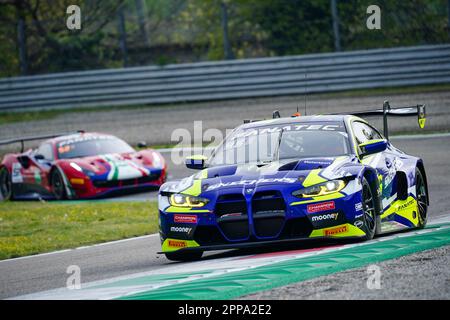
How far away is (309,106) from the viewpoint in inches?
874

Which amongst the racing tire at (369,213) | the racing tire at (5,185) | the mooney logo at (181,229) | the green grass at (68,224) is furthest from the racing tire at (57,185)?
the racing tire at (369,213)

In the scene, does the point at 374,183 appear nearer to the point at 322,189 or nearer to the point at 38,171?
the point at 322,189

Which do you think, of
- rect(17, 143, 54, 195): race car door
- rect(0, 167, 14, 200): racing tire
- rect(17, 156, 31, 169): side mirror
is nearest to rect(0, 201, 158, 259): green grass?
rect(17, 143, 54, 195): race car door

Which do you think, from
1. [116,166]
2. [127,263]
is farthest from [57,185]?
[127,263]

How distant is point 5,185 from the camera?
61.2ft

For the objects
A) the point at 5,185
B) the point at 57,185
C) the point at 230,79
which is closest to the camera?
the point at 57,185

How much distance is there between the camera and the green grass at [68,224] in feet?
37.7

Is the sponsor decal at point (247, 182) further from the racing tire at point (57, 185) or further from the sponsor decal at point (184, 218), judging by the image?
the racing tire at point (57, 185)

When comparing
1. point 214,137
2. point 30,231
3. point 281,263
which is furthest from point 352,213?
point 214,137

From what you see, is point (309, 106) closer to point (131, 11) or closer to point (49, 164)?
point (49, 164)

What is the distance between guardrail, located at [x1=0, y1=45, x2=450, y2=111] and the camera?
22.7 metres

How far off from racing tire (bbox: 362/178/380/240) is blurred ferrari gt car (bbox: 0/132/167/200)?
8553 mm

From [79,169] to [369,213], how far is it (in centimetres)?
932

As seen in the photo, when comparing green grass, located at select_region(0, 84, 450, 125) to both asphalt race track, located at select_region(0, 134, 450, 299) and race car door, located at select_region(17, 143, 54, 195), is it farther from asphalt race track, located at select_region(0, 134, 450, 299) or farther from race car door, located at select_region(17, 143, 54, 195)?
asphalt race track, located at select_region(0, 134, 450, 299)
